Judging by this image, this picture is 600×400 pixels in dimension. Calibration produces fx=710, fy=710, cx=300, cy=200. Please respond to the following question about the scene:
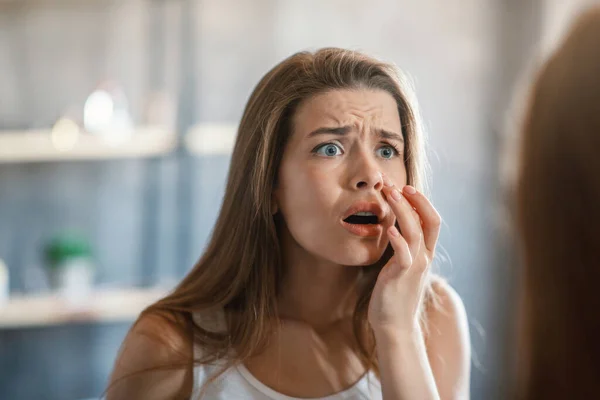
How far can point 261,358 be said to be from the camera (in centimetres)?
74

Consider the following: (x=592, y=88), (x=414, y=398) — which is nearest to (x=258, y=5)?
(x=414, y=398)

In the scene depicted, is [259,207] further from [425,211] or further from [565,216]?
[565,216]

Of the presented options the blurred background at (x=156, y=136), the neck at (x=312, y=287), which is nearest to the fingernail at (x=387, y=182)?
the neck at (x=312, y=287)

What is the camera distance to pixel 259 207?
719 millimetres

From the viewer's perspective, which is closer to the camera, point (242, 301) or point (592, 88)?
point (592, 88)

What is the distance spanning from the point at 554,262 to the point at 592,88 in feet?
0.33

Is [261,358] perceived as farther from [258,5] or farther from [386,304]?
[258,5]

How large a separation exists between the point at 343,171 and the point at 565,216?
0.98 feet

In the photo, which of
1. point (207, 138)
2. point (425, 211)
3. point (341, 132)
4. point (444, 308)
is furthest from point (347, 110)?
point (207, 138)

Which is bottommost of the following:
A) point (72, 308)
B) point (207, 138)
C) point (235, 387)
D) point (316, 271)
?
point (72, 308)

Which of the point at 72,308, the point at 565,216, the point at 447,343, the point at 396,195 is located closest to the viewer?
the point at 565,216

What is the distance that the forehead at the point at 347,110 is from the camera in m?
0.69

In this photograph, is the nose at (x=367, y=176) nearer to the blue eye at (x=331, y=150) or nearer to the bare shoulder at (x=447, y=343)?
the blue eye at (x=331, y=150)

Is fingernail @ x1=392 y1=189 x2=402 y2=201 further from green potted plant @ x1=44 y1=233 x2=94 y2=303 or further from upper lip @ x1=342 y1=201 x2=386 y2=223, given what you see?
green potted plant @ x1=44 y1=233 x2=94 y2=303
